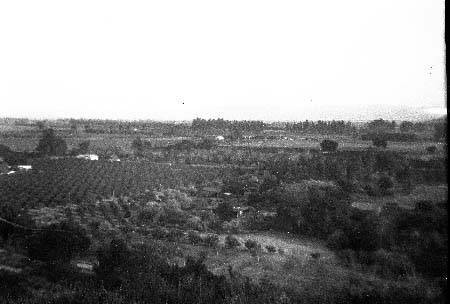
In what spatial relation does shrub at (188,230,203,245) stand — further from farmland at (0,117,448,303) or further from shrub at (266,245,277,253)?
shrub at (266,245,277,253)

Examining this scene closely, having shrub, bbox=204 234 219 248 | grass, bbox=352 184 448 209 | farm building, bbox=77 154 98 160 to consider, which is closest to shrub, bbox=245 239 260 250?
shrub, bbox=204 234 219 248

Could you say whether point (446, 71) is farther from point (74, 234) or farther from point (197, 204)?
point (197, 204)

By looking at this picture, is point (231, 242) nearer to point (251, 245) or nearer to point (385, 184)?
point (251, 245)

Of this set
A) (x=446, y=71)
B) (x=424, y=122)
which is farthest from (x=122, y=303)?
(x=424, y=122)

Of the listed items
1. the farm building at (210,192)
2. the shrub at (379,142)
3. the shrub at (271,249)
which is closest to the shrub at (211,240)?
the shrub at (271,249)

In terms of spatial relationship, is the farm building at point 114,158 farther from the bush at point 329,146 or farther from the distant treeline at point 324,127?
the distant treeline at point 324,127

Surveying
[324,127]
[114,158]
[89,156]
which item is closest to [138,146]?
[114,158]
